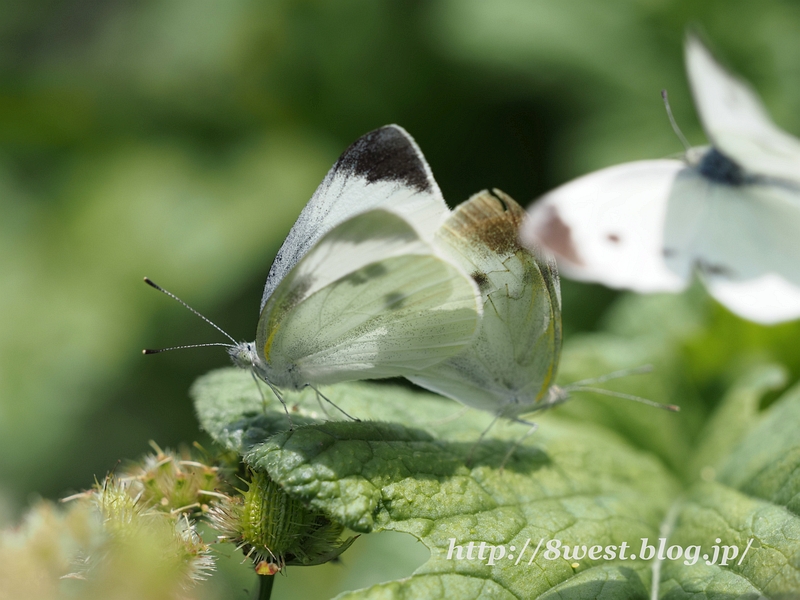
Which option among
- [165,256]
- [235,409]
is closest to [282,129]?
[165,256]

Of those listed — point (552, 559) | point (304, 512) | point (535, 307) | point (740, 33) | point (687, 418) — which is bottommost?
point (687, 418)

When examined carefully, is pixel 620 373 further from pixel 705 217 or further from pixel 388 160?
pixel 388 160

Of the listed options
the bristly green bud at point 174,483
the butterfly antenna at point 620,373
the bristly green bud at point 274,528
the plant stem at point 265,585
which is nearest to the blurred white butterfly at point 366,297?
the bristly green bud at point 174,483

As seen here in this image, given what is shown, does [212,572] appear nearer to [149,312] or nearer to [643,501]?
[643,501]

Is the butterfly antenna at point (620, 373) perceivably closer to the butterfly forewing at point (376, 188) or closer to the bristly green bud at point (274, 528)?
the butterfly forewing at point (376, 188)

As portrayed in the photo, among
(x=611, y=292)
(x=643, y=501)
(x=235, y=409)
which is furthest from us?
(x=611, y=292)

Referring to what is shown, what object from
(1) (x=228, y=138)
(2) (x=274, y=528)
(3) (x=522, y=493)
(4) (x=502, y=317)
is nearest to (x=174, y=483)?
(2) (x=274, y=528)
